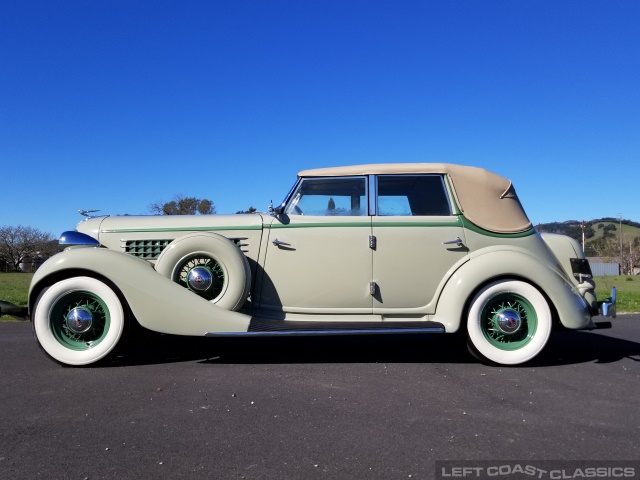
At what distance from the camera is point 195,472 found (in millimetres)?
2549

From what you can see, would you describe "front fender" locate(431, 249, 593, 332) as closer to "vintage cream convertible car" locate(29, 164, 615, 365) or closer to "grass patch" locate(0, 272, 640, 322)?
"vintage cream convertible car" locate(29, 164, 615, 365)

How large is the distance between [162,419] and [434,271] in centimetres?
297

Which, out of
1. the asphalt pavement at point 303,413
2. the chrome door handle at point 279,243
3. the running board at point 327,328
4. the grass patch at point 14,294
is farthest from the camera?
the grass patch at point 14,294

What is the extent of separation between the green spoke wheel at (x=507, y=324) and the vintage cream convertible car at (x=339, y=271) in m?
0.01

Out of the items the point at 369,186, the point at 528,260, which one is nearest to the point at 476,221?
the point at 528,260

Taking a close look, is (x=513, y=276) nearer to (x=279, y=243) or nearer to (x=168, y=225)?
(x=279, y=243)

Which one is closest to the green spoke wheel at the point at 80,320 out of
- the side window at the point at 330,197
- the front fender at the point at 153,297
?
the front fender at the point at 153,297

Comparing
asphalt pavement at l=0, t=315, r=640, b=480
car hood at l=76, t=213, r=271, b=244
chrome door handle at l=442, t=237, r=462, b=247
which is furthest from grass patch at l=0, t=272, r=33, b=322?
chrome door handle at l=442, t=237, r=462, b=247

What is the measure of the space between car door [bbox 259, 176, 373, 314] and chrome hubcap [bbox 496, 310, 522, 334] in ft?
4.25

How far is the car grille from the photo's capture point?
17.1ft

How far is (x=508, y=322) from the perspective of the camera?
480 cm

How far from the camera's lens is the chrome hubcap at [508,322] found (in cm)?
481

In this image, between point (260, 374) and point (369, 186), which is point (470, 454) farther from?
point (369, 186)

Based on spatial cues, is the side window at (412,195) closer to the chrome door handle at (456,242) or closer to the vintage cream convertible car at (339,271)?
the vintage cream convertible car at (339,271)
